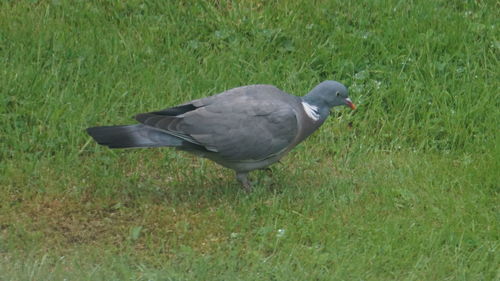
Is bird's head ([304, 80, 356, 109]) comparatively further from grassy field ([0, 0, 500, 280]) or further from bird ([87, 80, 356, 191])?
grassy field ([0, 0, 500, 280])

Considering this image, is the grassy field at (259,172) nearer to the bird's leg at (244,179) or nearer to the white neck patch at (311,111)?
the bird's leg at (244,179)

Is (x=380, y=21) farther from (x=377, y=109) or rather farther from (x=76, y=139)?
(x=76, y=139)

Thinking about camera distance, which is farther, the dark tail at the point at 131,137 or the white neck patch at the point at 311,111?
the white neck patch at the point at 311,111

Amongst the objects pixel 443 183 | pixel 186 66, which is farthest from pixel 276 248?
pixel 186 66

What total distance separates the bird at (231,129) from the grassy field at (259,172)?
11.6 inches

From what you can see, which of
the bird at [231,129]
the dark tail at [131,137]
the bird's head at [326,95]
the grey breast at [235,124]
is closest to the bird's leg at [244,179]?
the bird at [231,129]

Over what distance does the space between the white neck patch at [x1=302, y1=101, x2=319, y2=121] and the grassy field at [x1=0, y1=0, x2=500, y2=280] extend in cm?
43

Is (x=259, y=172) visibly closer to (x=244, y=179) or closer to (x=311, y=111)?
(x=244, y=179)

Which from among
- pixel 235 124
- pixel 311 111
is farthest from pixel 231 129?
pixel 311 111

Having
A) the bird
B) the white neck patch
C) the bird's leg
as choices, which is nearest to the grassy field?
the bird's leg

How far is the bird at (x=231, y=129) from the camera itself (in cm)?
523

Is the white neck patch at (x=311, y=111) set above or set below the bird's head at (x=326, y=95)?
below

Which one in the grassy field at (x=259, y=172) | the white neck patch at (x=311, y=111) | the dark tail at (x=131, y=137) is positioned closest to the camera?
the grassy field at (x=259, y=172)

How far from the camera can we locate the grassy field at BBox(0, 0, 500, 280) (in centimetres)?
488
